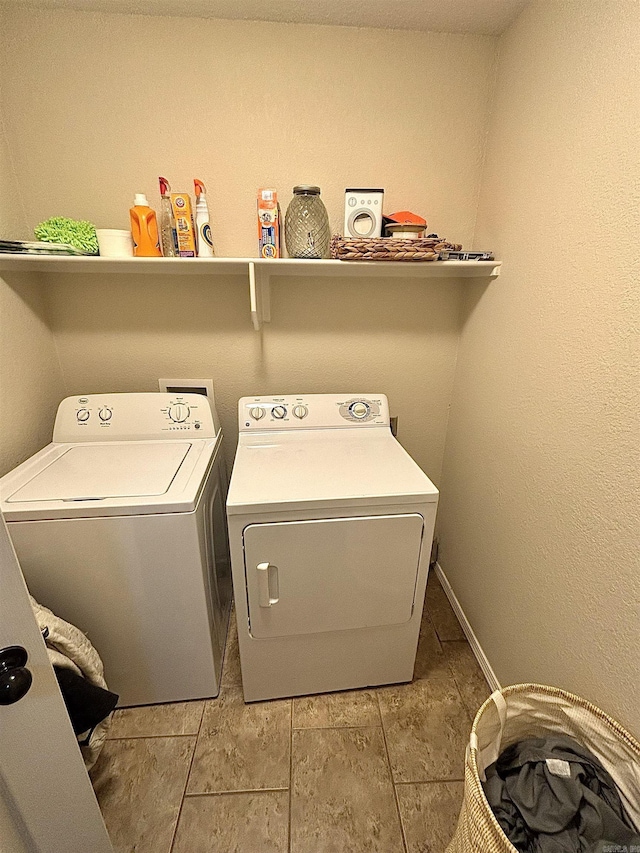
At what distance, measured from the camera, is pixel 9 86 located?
1382 mm

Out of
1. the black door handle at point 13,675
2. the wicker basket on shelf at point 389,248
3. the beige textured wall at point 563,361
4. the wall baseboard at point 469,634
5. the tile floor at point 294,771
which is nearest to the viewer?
the black door handle at point 13,675

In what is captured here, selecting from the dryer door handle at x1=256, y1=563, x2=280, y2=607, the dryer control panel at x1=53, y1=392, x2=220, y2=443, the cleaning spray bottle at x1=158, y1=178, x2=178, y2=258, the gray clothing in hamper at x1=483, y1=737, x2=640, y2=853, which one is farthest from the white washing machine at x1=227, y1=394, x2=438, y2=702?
the cleaning spray bottle at x1=158, y1=178, x2=178, y2=258

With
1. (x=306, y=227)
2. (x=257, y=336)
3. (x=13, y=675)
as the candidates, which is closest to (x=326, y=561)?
(x=13, y=675)

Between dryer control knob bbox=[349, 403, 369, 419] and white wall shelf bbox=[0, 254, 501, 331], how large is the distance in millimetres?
544

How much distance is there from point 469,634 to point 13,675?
1711 millimetres

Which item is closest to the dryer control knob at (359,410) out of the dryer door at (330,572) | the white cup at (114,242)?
the dryer door at (330,572)

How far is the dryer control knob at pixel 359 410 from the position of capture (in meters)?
1.71

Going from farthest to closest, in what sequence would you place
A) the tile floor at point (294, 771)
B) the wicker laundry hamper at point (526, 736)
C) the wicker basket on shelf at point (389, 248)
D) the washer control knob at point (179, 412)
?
1. the washer control knob at point (179, 412)
2. the wicker basket on shelf at point (389, 248)
3. the tile floor at point (294, 771)
4. the wicker laundry hamper at point (526, 736)

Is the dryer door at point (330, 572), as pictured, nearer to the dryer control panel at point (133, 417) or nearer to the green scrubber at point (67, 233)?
the dryer control panel at point (133, 417)

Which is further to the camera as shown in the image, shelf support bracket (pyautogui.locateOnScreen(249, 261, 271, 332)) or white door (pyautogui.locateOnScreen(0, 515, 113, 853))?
shelf support bracket (pyautogui.locateOnScreen(249, 261, 271, 332))

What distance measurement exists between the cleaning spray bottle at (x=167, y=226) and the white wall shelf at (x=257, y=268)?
56 millimetres

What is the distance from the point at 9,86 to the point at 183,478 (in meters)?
1.56

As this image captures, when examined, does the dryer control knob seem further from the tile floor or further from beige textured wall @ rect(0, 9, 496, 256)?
the tile floor

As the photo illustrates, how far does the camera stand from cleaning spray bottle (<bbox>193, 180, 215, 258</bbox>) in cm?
140
